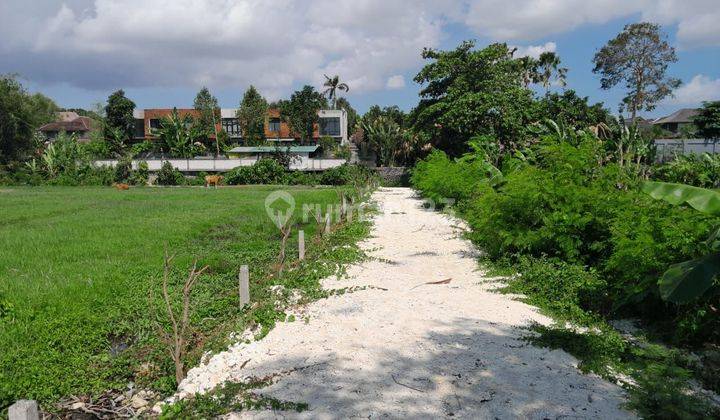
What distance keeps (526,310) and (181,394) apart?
175 inches

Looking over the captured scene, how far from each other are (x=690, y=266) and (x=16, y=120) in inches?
1772

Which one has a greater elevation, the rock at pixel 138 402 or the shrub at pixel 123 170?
the shrub at pixel 123 170

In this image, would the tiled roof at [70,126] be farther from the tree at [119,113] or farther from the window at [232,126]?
the window at [232,126]

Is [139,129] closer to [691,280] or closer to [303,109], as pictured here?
[303,109]

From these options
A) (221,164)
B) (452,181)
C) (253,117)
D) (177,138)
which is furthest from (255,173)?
(452,181)

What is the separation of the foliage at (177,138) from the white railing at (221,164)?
4.91 meters

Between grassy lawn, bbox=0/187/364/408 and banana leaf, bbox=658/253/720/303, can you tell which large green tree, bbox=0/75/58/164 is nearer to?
grassy lawn, bbox=0/187/364/408

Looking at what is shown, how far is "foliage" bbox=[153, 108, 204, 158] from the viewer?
140ft

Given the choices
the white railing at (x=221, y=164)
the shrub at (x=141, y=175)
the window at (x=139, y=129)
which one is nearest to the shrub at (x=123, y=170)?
the shrub at (x=141, y=175)

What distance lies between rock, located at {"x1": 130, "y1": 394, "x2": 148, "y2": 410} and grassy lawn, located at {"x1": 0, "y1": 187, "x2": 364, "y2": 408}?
199 mm

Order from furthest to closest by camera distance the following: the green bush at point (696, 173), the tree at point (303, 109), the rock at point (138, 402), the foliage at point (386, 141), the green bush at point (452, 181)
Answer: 1. the tree at point (303, 109)
2. the foliage at point (386, 141)
3. the green bush at point (452, 181)
4. the green bush at point (696, 173)
5. the rock at point (138, 402)

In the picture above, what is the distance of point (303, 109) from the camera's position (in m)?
46.3

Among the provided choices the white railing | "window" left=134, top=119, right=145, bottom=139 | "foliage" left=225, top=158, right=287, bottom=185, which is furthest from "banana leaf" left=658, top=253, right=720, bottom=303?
"window" left=134, top=119, right=145, bottom=139

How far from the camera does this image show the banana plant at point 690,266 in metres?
3.60
